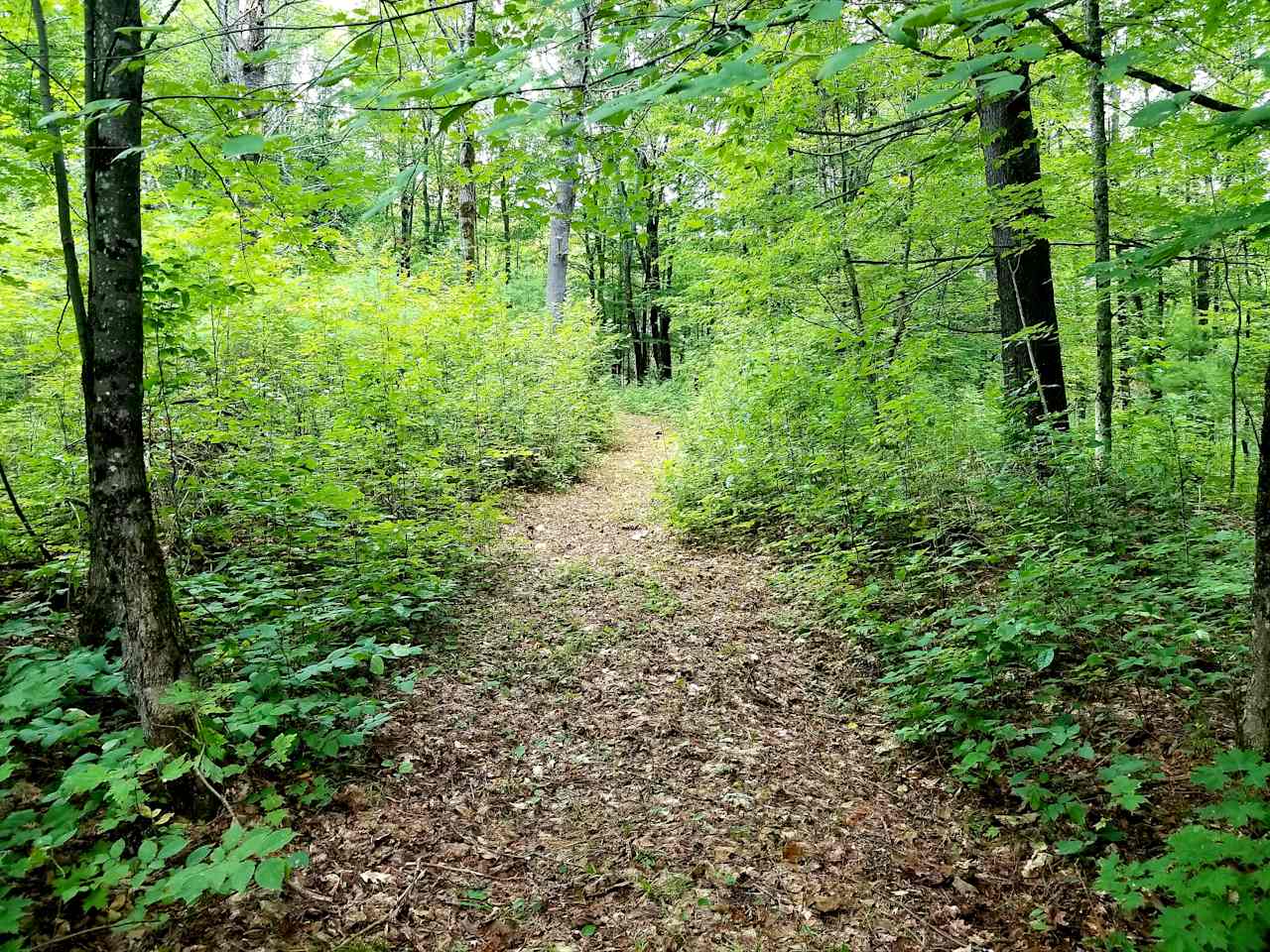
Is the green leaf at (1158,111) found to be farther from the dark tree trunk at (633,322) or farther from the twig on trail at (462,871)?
the dark tree trunk at (633,322)

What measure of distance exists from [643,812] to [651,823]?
0.34 feet

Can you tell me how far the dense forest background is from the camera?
2.48 m

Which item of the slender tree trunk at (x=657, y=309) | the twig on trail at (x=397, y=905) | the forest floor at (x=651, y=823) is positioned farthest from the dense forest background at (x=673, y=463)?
the slender tree trunk at (x=657, y=309)

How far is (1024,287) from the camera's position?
656cm

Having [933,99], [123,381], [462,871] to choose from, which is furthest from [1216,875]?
[123,381]

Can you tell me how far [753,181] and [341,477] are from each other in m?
5.31

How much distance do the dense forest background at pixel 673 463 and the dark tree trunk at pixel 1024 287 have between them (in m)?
0.05

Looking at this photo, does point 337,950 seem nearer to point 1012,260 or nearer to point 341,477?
point 341,477

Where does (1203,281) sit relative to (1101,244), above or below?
above

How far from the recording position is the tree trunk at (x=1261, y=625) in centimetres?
273

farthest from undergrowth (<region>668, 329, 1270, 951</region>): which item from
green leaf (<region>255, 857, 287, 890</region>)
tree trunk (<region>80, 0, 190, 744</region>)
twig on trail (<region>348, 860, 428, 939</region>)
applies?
tree trunk (<region>80, 0, 190, 744</region>)

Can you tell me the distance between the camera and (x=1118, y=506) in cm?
531

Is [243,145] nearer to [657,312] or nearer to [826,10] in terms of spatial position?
[826,10]

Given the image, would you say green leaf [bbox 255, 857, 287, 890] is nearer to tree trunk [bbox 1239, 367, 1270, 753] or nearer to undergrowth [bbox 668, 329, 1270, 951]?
undergrowth [bbox 668, 329, 1270, 951]
